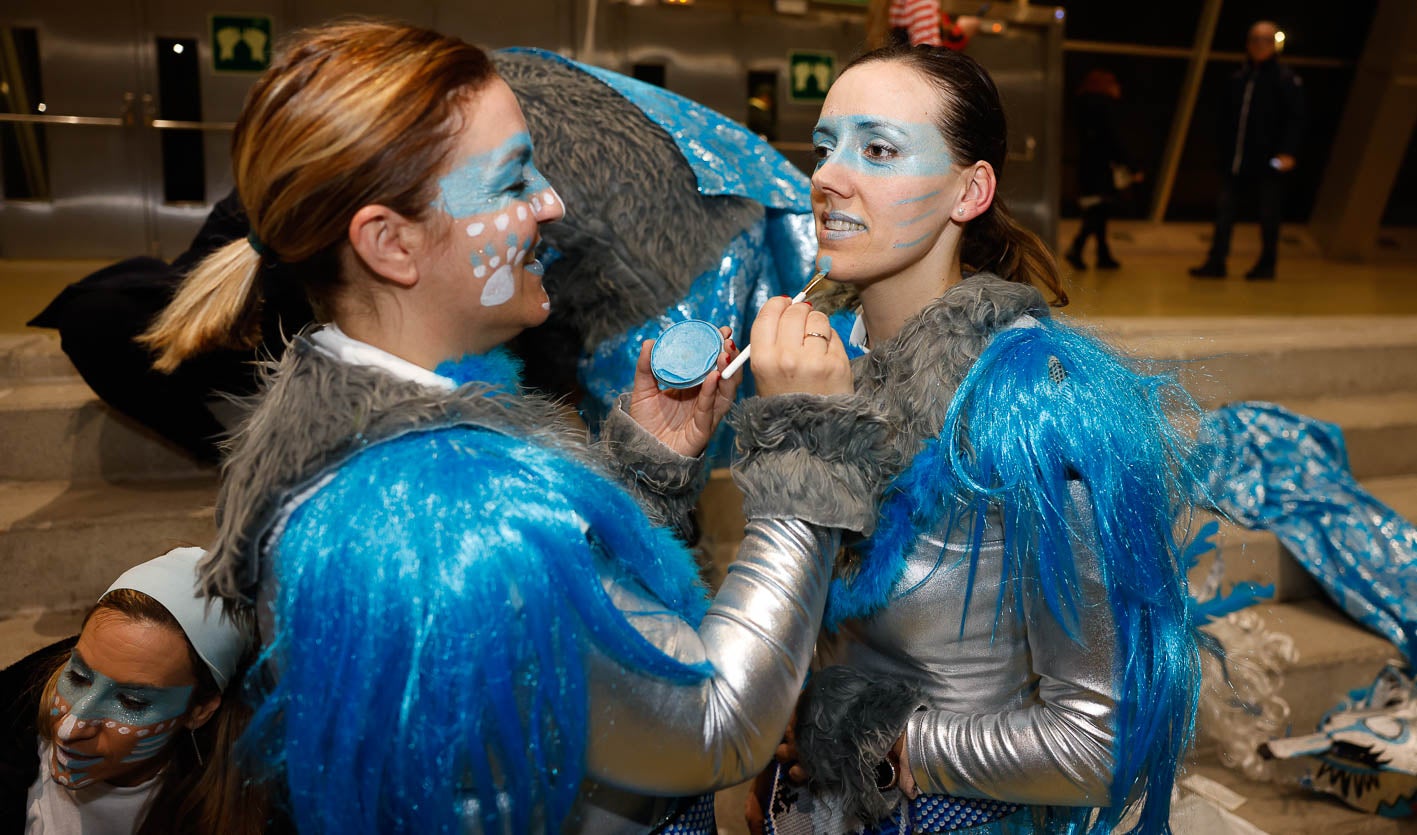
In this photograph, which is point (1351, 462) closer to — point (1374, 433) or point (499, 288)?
point (1374, 433)

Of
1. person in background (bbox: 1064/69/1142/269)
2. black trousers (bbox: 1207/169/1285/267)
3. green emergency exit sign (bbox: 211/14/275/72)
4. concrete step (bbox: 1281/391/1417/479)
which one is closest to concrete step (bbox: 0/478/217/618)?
concrete step (bbox: 1281/391/1417/479)

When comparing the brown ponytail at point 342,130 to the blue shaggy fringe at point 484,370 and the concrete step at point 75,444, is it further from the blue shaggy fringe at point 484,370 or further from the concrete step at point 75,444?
the concrete step at point 75,444

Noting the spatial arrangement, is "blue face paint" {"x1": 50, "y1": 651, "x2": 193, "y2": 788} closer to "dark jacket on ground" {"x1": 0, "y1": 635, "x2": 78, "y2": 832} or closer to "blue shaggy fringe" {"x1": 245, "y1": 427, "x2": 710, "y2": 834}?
"dark jacket on ground" {"x1": 0, "y1": 635, "x2": 78, "y2": 832}

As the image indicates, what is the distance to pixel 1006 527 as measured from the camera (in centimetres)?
119

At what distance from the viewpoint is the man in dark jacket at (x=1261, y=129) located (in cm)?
683

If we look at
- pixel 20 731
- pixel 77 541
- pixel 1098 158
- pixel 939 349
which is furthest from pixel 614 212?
pixel 1098 158

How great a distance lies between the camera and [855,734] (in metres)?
1.25

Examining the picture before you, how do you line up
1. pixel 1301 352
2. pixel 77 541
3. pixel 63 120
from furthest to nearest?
1. pixel 63 120
2. pixel 1301 352
3. pixel 77 541

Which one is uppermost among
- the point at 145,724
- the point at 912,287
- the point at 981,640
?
the point at 912,287

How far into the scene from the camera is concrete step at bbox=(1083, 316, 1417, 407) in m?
4.02

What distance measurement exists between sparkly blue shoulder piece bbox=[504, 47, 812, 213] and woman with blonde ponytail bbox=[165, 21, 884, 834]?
0.84 m

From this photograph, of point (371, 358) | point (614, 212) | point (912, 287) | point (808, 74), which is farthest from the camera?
point (808, 74)

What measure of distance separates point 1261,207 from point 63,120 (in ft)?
23.2

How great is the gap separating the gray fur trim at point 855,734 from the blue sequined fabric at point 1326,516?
2037 millimetres
